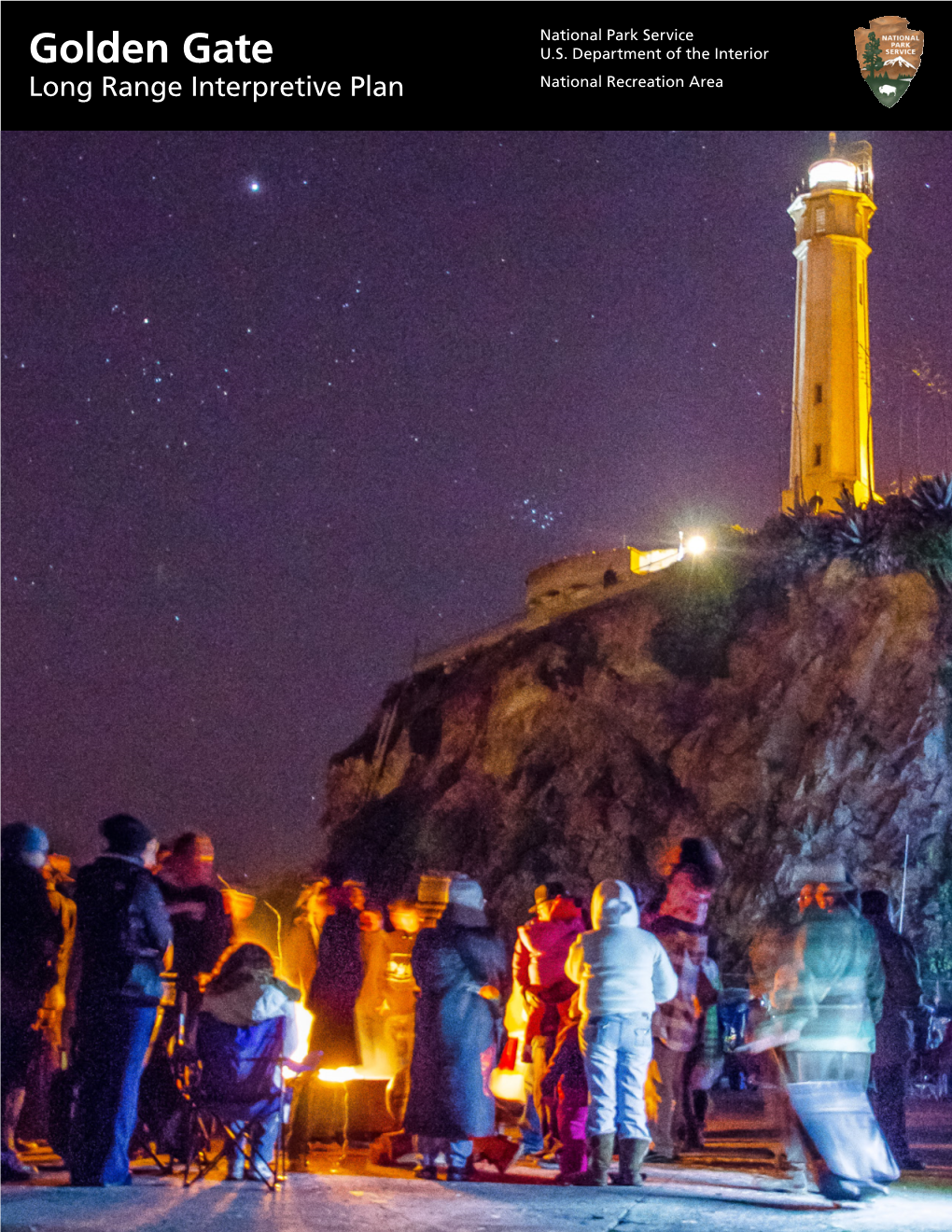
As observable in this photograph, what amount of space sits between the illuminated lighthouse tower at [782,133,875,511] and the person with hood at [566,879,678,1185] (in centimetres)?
3596

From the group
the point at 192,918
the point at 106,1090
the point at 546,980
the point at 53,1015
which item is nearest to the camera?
the point at 106,1090

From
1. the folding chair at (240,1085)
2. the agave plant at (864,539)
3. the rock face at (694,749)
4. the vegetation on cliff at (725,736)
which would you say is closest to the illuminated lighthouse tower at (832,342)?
the vegetation on cliff at (725,736)

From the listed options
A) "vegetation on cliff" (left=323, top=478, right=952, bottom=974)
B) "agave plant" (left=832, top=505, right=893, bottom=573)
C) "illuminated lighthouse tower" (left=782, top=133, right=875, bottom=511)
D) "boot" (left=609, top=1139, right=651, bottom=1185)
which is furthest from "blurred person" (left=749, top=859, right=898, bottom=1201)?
"illuminated lighthouse tower" (left=782, top=133, right=875, bottom=511)

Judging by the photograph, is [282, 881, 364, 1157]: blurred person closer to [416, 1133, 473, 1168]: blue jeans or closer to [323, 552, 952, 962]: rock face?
[416, 1133, 473, 1168]: blue jeans

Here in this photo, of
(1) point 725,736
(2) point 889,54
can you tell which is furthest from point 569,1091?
(1) point 725,736

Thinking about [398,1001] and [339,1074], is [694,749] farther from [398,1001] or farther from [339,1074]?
[339,1074]

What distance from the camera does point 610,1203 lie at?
6.48m

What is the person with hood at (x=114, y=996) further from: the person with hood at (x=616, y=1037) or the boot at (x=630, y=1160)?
the boot at (x=630, y=1160)

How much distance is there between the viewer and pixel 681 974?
890 cm

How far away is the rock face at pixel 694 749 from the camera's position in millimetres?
29453

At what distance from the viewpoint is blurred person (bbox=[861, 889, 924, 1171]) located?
8648 mm

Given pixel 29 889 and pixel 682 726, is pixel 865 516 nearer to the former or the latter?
pixel 682 726

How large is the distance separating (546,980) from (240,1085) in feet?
6.94

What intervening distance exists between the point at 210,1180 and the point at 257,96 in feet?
17.7
